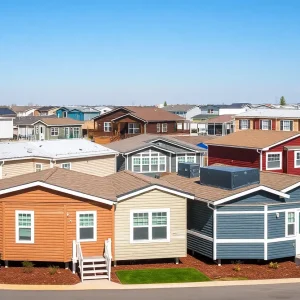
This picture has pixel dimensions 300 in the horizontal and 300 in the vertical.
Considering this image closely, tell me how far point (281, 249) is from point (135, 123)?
153ft

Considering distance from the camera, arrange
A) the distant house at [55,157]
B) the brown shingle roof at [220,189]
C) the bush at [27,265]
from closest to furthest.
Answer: the bush at [27,265], the brown shingle roof at [220,189], the distant house at [55,157]

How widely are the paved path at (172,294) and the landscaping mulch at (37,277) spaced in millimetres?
1251

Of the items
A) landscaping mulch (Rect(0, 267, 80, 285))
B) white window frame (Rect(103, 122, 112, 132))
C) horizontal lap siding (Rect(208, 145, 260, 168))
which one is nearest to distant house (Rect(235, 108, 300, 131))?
white window frame (Rect(103, 122, 112, 132))

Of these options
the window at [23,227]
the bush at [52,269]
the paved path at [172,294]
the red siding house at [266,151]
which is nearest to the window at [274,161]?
the red siding house at [266,151]

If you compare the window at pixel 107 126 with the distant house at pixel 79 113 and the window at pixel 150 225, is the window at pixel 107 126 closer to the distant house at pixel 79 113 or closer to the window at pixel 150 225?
the distant house at pixel 79 113

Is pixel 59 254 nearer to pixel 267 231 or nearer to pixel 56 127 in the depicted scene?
pixel 267 231

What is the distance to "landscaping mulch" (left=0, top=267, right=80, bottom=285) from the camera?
20875 millimetres

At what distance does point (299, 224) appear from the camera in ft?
80.8

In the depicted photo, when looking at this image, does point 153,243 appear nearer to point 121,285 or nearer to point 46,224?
point 121,285

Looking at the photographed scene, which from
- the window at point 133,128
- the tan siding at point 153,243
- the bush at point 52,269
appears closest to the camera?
the bush at point 52,269

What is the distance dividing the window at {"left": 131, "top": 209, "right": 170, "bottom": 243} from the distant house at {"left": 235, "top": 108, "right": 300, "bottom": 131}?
42.1m

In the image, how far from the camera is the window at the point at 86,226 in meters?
22.7

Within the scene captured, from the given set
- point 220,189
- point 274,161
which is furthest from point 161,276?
point 274,161

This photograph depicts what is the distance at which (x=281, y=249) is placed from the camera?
24141mm
